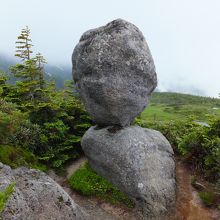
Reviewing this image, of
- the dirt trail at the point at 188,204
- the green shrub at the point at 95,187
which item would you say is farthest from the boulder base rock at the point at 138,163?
the dirt trail at the point at 188,204

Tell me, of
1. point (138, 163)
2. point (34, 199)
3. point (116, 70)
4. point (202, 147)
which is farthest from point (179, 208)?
point (116, 70)

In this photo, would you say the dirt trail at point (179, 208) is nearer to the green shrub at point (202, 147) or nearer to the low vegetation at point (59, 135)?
the low vegetation at point (59, 135)

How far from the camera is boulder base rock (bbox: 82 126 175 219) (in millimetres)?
15141

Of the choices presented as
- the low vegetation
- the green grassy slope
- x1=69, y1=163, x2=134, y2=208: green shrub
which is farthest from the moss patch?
the green grassy slope

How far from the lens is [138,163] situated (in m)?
16.0

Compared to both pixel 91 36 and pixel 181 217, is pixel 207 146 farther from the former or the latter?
pixel 91 36

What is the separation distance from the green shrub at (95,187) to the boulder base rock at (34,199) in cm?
256

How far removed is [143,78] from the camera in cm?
1697

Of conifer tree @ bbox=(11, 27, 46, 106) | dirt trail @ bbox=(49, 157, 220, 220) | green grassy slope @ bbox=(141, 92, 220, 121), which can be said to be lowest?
green grassy slope @ bbox=(141, 92, 220, 121)

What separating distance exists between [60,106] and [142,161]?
9.39 metres

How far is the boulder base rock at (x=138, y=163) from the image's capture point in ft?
49.7

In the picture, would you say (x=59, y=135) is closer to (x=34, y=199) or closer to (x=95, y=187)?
(x=95, y=187)

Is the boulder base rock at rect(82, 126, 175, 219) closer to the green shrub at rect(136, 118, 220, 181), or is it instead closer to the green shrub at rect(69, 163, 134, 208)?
the green shrub at rect(69, 163, 134, 208)

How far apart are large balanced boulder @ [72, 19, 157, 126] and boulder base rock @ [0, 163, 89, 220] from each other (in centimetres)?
599
